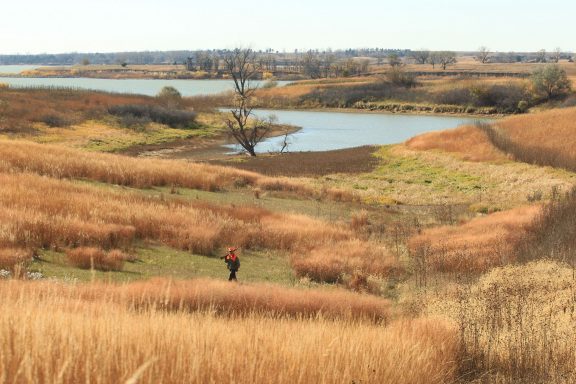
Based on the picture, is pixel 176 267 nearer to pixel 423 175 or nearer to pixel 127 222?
pixel 127 222

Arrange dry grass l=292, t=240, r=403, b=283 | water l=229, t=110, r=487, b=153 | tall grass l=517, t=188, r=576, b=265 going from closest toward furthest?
dry grass l=292, t=240, r=403, b=283, tall grass l=517, t=188, r=576, b=265, water l=229, t=110, r=487, b=153

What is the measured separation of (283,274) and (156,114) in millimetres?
68983

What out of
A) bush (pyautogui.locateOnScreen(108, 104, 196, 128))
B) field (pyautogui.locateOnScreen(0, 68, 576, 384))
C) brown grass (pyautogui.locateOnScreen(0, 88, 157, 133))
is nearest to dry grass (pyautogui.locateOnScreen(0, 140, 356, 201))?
field (pyautogui.locateOnScreen(0, 68, 576, 384))

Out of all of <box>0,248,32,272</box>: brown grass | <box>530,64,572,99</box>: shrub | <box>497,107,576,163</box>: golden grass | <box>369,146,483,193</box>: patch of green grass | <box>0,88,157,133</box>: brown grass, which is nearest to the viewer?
<box>0,248,32,272</box>: brown grass

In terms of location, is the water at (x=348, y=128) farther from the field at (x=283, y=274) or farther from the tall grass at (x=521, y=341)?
the tall grass at (x=521, y=341)

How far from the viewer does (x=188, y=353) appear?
4609 millimetres

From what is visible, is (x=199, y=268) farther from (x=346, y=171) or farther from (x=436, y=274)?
(x=346, y=171)

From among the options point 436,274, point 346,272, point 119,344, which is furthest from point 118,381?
point 436,274

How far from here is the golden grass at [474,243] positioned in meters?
16.7

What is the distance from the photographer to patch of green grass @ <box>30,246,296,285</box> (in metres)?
12.4

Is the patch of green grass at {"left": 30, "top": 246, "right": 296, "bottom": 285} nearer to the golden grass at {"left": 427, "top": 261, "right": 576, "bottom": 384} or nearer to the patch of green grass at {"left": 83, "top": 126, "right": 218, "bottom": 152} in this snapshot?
the golden grass at {"left": 427, "top": 261, "right": 576, "bottom": 384}

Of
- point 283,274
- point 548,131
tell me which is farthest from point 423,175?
point 283,274

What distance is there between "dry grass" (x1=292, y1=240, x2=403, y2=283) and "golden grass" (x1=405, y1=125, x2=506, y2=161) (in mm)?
33609

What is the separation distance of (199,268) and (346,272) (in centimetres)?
381
